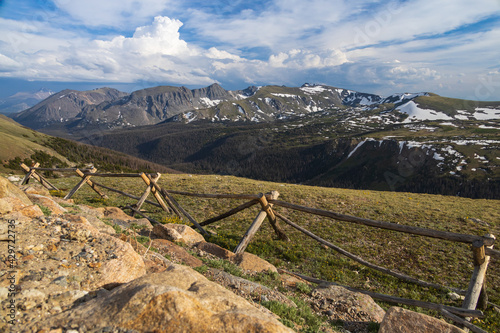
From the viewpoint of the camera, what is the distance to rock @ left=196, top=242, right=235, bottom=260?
30.0 feet

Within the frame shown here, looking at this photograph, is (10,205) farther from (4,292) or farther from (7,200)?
(4,292)

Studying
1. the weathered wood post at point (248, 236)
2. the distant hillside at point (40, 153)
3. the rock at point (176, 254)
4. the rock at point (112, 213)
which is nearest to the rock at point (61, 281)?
the rock at point (176, 254)

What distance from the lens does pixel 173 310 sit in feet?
10.8

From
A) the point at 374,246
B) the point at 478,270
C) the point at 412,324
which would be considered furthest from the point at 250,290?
the point at 374,246

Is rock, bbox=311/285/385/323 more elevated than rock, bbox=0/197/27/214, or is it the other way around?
rock, bbox=0/197/27/214

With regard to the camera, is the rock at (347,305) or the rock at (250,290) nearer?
the rock at (250,290)

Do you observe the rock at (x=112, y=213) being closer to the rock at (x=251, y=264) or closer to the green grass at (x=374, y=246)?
the green grass at (x=374, y=246)

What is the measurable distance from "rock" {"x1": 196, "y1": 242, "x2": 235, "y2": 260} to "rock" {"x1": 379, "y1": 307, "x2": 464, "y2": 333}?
5.51 meters

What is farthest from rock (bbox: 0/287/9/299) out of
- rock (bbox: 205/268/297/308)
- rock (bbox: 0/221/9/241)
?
rock (bbox: 205/268/297/308)

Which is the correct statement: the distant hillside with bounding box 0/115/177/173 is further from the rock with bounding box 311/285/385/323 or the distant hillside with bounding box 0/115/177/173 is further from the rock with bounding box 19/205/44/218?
the rock with bounding box 311/285/385/323

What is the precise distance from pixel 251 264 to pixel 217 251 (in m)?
1.85

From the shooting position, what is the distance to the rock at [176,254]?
25.1 ft

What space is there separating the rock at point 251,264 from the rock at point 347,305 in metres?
1.93

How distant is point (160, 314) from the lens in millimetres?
3244
